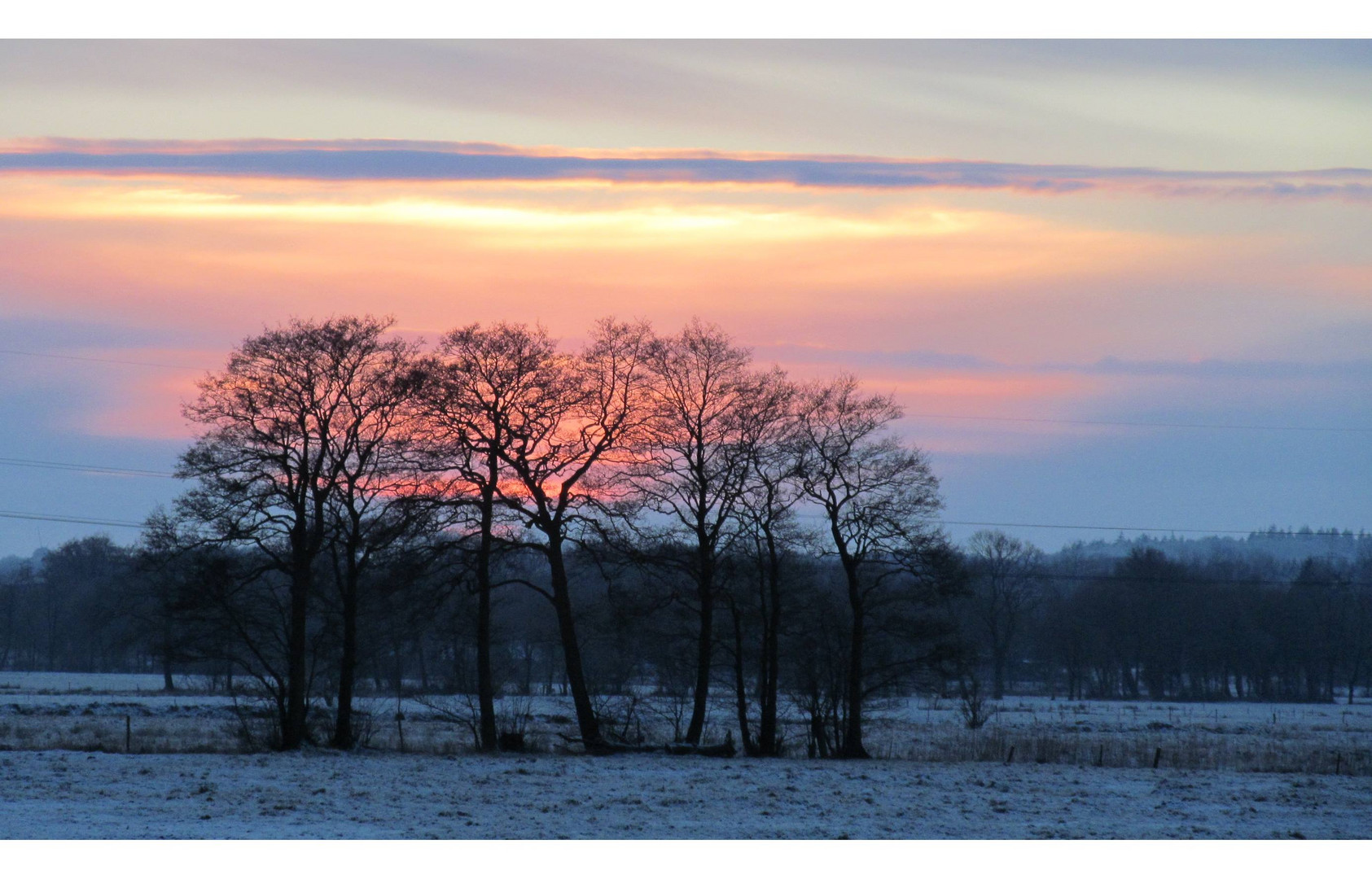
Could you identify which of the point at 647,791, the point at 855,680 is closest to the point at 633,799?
the point at 647,791

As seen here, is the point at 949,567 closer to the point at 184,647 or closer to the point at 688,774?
the point at 688,774

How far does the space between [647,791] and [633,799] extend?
1.53 metres

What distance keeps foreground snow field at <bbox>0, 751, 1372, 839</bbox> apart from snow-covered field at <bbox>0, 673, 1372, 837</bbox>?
0.25ft

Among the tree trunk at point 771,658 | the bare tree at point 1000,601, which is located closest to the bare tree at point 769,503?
the tree trunk at point 771,658

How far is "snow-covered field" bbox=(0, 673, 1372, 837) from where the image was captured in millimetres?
20812

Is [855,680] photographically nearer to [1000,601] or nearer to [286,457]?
[286,457]

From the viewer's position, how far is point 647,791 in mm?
25906

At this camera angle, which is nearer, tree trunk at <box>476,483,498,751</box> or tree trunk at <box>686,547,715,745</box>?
tree trunk at <box>476,483,498,751</box>

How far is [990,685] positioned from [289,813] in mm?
97517

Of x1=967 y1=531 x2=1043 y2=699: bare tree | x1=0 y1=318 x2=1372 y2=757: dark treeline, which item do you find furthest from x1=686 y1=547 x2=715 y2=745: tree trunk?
x1=967 y1=531 x2=1043 y2=699: bare tree

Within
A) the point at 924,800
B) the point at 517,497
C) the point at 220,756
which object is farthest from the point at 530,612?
the point at 924,800

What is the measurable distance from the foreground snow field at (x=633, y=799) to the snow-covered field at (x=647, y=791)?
0.08 metres

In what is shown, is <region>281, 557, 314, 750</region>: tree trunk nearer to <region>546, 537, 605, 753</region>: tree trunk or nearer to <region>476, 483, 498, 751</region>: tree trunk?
<region>476, 483, 498, 751</region>: tree trunk

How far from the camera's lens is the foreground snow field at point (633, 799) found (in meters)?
20.5
